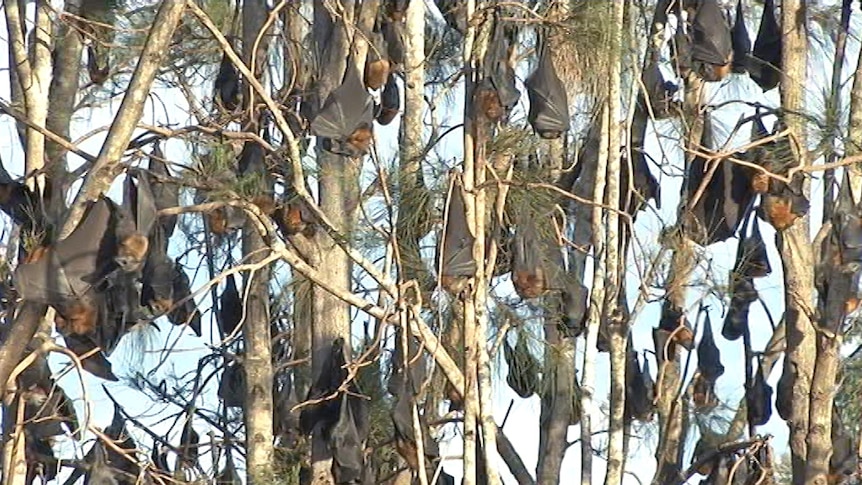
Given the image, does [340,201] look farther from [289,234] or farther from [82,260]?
[82,260]

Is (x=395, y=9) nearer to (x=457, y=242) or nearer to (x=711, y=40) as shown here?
(x=711, y=40)

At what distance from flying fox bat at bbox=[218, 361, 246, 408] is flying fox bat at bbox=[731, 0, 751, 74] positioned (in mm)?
3270

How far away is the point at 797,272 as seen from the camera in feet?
24.7

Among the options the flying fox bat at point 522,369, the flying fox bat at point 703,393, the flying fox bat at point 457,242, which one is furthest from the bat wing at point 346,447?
the flying fox bat at point 703,393

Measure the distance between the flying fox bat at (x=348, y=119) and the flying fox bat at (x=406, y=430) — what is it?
44.7 inches

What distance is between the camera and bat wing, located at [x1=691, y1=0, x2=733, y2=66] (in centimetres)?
828

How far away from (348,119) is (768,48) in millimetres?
2392

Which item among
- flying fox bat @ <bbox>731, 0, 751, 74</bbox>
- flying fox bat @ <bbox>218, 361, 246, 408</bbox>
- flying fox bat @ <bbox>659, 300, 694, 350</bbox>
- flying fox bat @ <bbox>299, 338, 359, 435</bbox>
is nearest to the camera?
flying fox bat @ <bbox>299, 338, 359, 435</bbox>

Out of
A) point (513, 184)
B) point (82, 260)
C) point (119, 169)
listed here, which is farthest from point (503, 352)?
point (119, 169)

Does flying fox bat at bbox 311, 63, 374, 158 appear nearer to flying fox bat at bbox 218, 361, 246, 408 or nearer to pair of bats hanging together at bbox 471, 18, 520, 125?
pair of bats hanging together at bbox 471, 18, 520, 125

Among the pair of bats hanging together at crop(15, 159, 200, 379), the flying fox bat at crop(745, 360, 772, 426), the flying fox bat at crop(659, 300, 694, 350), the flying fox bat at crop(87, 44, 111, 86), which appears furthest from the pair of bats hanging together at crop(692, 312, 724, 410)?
the flying fox bat at crop(87, 44, 111, 86)

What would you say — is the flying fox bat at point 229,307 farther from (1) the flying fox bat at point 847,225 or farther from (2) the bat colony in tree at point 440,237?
(1) the flying fox bat at point 847,225

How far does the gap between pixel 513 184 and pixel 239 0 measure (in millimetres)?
2795

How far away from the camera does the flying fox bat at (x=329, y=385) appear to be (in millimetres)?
8227
